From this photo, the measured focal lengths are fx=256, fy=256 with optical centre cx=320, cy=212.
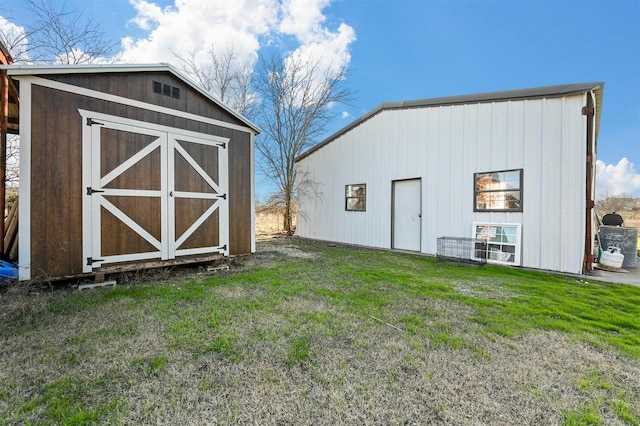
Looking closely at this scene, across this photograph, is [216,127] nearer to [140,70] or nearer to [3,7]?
[140,70]

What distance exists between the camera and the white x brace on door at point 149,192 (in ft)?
12.3

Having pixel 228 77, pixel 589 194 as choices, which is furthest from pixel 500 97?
pixel 228 77

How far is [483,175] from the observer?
5.68 metres

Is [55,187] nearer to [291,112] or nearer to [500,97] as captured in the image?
[500,97]

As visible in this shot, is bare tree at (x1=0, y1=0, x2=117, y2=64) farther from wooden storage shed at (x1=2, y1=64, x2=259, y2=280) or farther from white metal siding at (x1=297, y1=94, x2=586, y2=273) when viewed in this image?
white metal siding at (x1=297, y1=94, x2=586, y2=273)

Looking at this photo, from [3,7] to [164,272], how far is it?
6340 mm

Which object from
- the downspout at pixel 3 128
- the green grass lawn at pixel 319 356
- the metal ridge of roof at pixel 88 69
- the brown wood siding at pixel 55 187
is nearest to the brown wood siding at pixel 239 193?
the metal ridge of roof at pixel 88 69

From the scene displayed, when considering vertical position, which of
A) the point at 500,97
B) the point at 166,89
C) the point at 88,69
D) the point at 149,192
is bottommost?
the point at 149,192

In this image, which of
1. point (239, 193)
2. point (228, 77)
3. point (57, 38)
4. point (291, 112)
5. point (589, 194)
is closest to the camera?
point (589, 194)

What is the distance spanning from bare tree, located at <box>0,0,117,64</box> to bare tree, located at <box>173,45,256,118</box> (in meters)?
5.15

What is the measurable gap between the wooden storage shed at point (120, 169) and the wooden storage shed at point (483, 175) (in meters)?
4.23

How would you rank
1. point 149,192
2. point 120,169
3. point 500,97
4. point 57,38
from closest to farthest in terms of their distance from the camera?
point 120,169
point 149,192
point 500,97
point 57,38

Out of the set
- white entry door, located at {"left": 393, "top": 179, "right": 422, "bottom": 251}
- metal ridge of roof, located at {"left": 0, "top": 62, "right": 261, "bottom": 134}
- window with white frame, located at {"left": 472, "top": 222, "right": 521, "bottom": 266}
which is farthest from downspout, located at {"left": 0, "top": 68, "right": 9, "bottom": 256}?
window with white frame, located at {"left": 472, "top": 222, "right": 521, "bottom": 266}

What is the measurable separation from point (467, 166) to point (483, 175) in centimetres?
40
